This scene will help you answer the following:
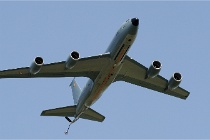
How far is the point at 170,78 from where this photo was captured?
153ft

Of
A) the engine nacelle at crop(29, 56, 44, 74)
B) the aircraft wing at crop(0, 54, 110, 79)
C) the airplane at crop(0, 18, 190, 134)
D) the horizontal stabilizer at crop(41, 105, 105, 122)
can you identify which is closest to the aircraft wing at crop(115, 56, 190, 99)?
the airplane at crop(0, 18, 190, 134)

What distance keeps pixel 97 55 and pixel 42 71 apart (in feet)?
15.8

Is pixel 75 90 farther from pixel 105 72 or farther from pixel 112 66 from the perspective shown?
pixel 112 66

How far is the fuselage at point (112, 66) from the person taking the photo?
40153 millimetres

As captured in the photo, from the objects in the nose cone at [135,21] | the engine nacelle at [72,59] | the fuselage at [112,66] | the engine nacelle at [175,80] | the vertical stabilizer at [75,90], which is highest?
the vertical stabilizer at [75,90]

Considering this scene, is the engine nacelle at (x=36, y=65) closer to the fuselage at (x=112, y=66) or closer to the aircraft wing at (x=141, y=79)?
the fuselage at (x=112, y=66)

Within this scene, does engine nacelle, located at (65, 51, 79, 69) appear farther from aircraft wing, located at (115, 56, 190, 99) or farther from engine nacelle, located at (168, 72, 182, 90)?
engine nacelle, located at (168, 72, 182, 90)

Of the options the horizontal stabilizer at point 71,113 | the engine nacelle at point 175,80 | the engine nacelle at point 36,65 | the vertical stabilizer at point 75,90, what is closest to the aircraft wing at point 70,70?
the engine nacelle at point 36,65

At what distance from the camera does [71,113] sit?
50.6 meters

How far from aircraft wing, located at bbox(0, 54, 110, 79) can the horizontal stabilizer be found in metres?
5.56

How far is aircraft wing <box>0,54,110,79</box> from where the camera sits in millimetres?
43094

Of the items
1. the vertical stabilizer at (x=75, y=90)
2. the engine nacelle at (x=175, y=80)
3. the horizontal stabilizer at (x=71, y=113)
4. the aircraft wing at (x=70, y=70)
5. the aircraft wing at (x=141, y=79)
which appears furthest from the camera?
the vertical stabilizer at (x=75, y=90)

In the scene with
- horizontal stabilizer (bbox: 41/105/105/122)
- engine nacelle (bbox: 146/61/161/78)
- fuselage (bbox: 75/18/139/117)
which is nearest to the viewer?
fuselage (bbox: 75/18/139/117)

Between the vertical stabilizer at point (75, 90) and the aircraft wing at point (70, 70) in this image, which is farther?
the vertical stabilizer at point (75, 90)
